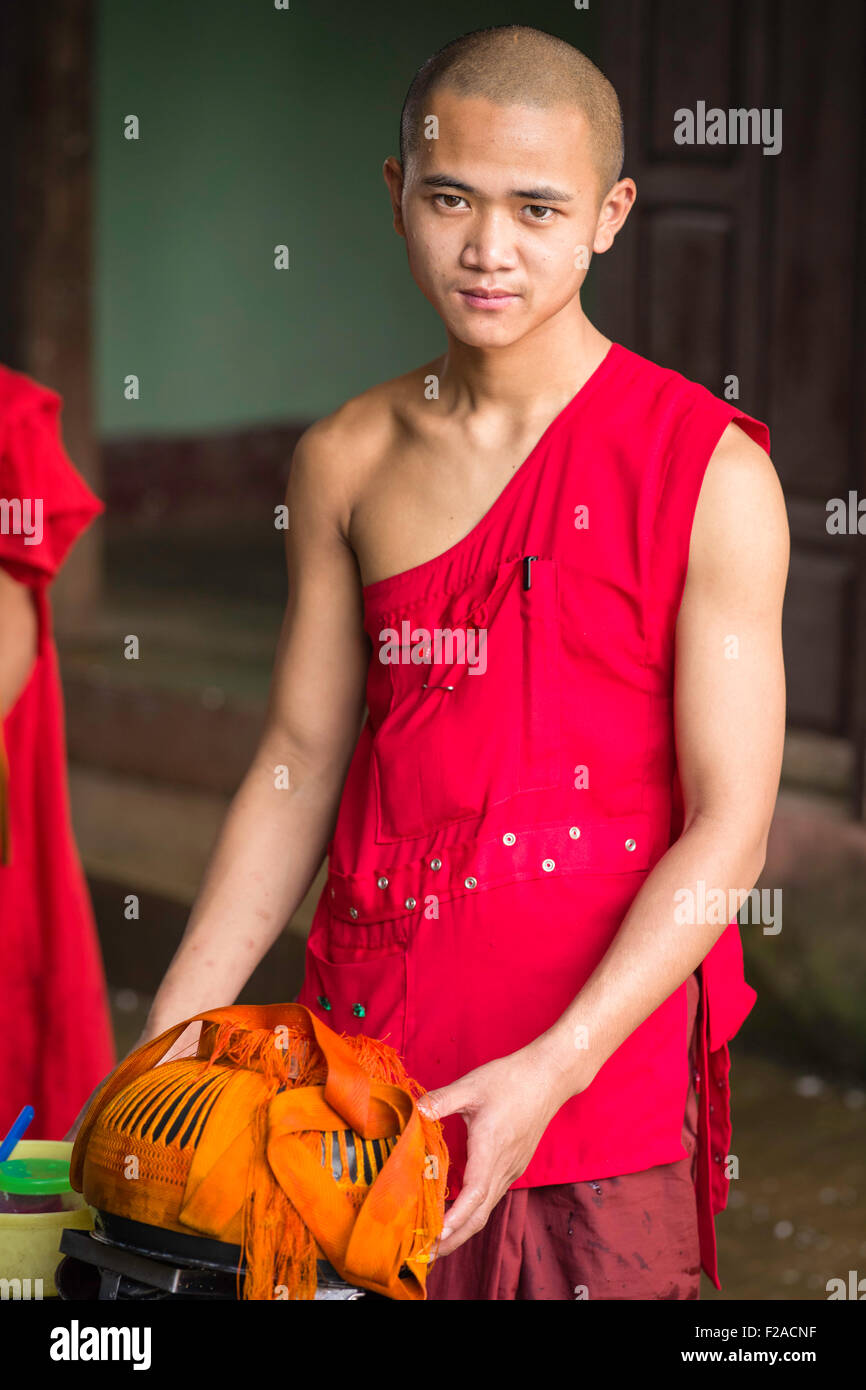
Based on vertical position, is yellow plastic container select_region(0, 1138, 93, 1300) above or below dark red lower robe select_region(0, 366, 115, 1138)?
below

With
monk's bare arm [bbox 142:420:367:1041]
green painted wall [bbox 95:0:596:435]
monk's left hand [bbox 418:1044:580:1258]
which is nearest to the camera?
monk's left hand [bbox 418:1044:580:1258]

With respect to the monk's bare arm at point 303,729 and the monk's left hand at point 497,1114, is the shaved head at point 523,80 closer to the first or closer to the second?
the monk's bare arm at point 303,729

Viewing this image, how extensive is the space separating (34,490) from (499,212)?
46.7 inches

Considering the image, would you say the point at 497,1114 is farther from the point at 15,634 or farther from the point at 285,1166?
the point at 15,634

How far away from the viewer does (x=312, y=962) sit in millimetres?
1397

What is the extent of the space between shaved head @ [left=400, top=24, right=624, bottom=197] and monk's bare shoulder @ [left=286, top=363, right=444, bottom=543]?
235 millimetres

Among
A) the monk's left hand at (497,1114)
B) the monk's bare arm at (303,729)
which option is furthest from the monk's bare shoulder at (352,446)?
the monk's left hand at (497,1114)

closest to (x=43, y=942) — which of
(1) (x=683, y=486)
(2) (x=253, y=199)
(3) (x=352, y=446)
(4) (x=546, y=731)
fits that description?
(3) (x=352, y=446)

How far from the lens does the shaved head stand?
120 centimetres

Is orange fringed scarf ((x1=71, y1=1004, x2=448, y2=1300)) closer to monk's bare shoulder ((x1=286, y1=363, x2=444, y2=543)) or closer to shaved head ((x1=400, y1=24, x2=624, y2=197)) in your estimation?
monk's bare shoulder ((x1=286, y1=363, x2=444, y2=543))

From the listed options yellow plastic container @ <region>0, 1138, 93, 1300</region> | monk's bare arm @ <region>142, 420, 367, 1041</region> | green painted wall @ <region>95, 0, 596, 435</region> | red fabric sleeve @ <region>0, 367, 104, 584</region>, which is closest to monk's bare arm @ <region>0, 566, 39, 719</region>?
red fabric sleeve @ <region>0, 367, 104, 584</region>

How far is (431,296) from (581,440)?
168 millimetres

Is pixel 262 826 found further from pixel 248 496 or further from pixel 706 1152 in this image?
pixel 248 496
